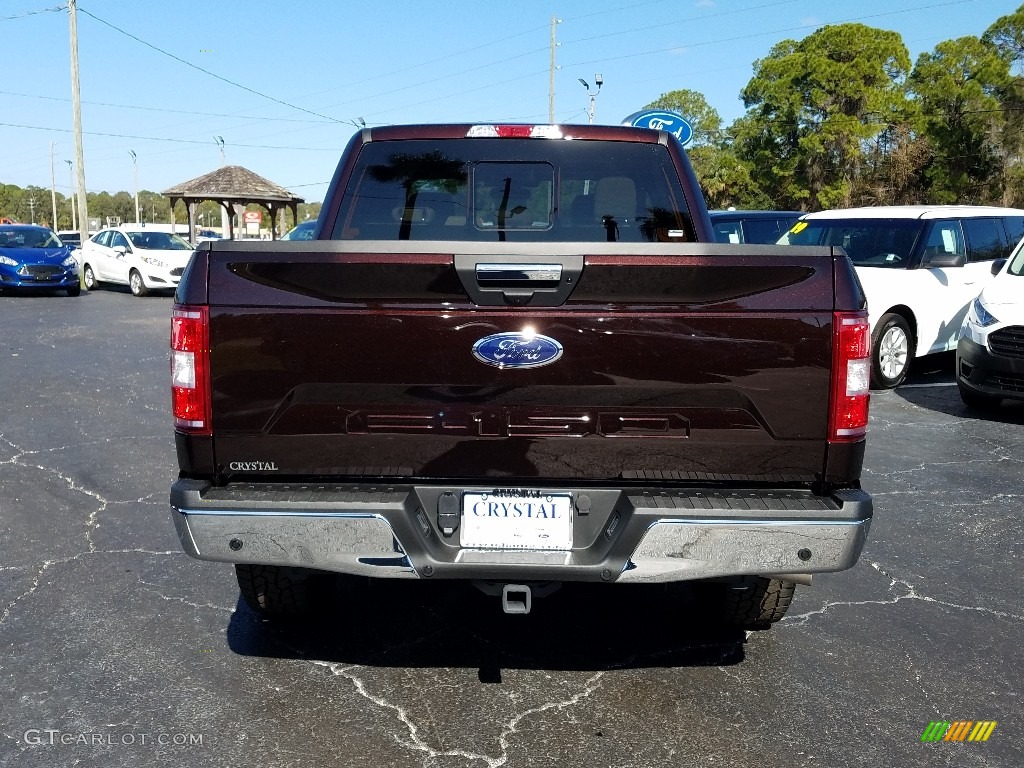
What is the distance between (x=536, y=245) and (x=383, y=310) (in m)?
0.51

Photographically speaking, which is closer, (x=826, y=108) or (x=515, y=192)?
(x=515, y=192)

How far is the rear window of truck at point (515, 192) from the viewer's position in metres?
4.12

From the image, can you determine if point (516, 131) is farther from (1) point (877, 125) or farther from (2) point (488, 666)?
(1) point (877, 125)

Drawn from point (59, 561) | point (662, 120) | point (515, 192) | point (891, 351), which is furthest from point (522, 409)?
point (662, 120)

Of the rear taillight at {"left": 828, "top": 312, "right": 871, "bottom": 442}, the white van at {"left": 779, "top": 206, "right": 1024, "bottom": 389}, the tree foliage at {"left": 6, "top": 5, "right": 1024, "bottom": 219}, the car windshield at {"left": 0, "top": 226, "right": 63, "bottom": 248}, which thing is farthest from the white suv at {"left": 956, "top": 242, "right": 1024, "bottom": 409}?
the tree foliage at {"left": 6, "top": 5, "right": 1024, "bottom": 219}

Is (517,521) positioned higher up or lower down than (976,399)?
higher up

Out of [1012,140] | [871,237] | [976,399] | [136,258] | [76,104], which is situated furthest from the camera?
[1012,140]

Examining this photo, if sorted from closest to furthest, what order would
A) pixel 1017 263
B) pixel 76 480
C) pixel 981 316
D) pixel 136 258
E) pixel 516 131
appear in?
pixel 516 131, pixel 76 480, pixel 981 316, pixel 1017 263, pixel 136 258

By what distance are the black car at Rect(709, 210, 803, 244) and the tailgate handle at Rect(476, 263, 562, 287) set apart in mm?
11584

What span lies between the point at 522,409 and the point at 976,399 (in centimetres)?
716

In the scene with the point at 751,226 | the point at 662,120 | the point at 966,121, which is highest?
the point at 966,121

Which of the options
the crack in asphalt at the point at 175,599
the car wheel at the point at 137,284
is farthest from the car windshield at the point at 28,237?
the crack in asphalt at the point at 175,599

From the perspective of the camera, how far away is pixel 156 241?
74.0 ft

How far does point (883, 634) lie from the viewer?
3928mm
